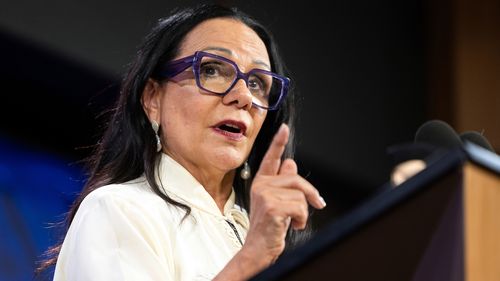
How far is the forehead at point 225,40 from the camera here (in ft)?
5.65

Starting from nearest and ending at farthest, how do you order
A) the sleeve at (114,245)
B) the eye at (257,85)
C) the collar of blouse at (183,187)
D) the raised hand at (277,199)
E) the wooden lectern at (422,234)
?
the wooden lectern at (422,234) → the raised hand at (277,199) → the sleeve at (114,245) → the collar of blouse at (183,187) → the eye at (257,85)

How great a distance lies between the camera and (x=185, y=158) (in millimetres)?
1667

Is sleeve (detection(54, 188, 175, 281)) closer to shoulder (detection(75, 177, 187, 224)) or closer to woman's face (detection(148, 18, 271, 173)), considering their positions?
shoulder (detection(75, 177, 187, 224))

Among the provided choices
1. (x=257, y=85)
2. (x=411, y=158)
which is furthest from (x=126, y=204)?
(x=411, y=158)

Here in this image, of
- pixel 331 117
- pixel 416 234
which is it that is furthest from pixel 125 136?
pixel 331 117

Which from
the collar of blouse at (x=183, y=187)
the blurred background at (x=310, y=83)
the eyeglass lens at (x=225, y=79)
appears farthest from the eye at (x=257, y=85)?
the blurred background at (x=310, y=83)

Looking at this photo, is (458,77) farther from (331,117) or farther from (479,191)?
(479,191)

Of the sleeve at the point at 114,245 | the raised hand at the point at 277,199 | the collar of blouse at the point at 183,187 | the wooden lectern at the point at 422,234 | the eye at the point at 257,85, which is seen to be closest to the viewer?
the wooden lectern at the point at 422,234

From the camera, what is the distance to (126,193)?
1.46 metres

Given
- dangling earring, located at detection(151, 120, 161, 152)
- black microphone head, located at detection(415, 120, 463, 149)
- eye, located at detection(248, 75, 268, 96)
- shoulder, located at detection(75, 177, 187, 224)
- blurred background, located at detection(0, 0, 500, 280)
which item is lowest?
blurred background, located at detection(0, 0, 500, 280)

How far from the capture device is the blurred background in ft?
8.99

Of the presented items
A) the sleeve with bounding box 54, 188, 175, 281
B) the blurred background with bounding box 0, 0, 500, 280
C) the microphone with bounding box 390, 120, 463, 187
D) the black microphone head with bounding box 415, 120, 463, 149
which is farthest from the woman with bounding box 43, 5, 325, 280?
the blurred background with bounding box 0, 0, 500, 280

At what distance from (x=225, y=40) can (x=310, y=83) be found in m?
1.78

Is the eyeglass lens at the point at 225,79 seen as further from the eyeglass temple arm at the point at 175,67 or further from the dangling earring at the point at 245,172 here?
the dangling earring at the point at 245,172
